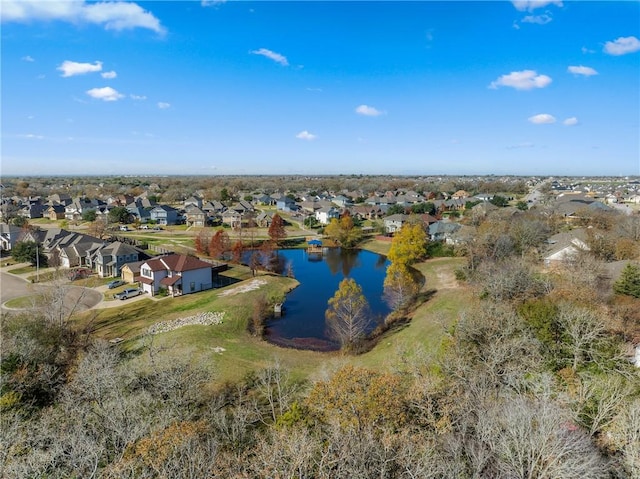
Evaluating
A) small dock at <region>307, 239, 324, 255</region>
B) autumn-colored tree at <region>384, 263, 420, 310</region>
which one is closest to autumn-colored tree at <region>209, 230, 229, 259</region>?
small dock at <region>307, 239, 324, 255</region>

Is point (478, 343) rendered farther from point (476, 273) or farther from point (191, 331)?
point (191, 331)

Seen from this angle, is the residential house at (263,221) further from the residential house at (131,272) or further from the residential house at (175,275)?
the residential house at (175,275)

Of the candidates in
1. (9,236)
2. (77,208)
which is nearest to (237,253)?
(9,236)

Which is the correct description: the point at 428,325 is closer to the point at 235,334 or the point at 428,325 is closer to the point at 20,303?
the point at 235,334

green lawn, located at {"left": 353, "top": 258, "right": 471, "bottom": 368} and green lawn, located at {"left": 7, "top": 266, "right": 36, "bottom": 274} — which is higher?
green lawn, located at {"left": 7, "top": 266, "right": 36, "bottom": 274}

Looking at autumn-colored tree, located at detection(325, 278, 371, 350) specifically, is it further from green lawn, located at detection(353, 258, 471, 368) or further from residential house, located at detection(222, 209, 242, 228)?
residential house, located at detection(222, 209, 242, 228)
